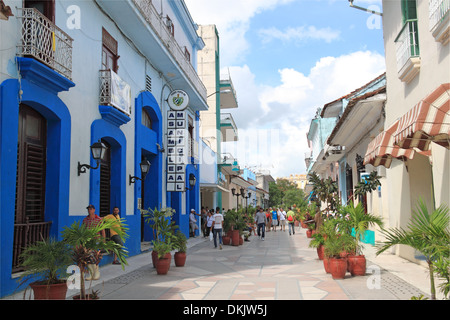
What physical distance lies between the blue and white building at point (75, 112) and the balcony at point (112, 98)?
Result: 0.03m

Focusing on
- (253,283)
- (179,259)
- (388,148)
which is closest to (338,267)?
(253,283)

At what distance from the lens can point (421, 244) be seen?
16.5ft

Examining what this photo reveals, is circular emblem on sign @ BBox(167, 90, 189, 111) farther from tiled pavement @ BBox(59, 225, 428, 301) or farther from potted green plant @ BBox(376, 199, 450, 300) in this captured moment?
potted green plant @ BBox(376, 199, 450, 300)

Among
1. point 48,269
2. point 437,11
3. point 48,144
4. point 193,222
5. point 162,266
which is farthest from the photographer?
point 193,222

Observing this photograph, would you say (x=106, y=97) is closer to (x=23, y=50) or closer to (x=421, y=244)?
(x=23, y=50)

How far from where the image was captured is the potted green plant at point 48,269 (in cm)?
556

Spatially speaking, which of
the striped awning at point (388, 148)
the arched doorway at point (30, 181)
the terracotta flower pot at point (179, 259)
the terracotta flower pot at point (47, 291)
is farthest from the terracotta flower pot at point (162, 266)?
the striped awning at point (388, 148)

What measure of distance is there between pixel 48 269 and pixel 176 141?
12.4 m

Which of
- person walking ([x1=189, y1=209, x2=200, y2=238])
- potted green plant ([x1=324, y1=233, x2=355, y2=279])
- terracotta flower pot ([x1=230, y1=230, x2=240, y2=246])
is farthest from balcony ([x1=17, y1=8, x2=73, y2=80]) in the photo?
person walking ([x1=189, y1=209, x2=200, y2=238])

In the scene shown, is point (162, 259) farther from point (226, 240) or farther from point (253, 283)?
point (226, 240)

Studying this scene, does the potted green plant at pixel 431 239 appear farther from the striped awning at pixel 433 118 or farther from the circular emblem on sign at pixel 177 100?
the circular emblem on sign at pixel 177 100

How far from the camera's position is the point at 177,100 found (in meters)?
17.8

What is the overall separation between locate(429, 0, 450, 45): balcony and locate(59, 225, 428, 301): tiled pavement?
4.50m

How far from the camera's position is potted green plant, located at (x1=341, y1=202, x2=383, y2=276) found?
28.8 ft
